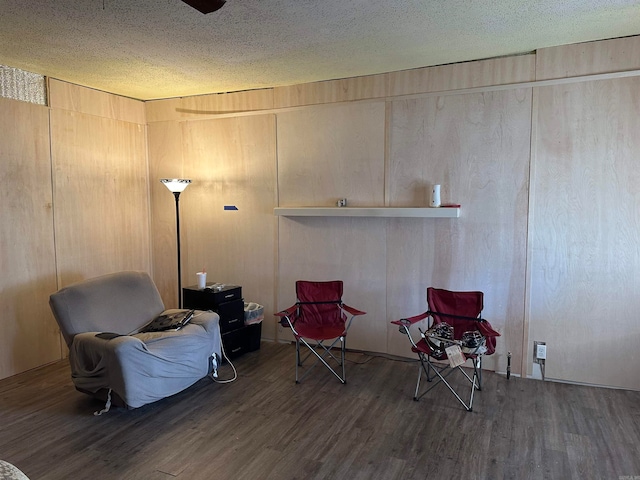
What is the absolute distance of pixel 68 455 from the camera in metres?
2.57

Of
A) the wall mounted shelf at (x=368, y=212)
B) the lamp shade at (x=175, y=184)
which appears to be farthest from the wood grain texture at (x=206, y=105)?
the wall mounted shelf at (x=368, y=212)

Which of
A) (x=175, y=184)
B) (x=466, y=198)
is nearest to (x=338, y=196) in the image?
(x=466, y=198)

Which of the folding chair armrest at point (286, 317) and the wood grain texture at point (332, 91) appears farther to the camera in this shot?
the wood grain texture at point (332, 91)

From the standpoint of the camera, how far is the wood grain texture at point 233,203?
453 centimetres

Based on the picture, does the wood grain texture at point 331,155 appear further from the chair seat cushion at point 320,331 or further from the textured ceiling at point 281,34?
the chair seat cushion at point 320,331

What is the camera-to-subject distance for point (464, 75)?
368 cm

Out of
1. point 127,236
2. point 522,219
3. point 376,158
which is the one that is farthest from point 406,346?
point 127,236

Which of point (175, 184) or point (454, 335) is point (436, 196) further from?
point (175, 184)

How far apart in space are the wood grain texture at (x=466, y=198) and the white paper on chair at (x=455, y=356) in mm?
820

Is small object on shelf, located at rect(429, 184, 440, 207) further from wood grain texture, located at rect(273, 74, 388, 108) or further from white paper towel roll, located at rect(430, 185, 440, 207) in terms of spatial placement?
wood grain texture, located at rect(273, 74, 388, 108)

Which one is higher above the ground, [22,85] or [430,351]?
[22,85]

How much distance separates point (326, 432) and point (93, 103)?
3.95m

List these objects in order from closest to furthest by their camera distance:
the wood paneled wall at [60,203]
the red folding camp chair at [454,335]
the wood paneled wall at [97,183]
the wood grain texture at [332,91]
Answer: the red folding camp chair at [454,335] < the wood paneled wall at [60,203] < the wood grain texture at [332,91] < the wood paneled wall at [97,183]

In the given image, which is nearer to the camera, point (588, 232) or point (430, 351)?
point (430, 351)
